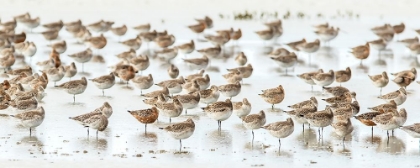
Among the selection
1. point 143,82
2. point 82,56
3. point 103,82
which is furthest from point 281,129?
point 82,56

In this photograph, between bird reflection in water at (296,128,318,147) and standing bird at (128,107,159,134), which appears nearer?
bird reflection in water at (296,128,318,147)

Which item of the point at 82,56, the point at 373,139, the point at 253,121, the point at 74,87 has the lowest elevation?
the point at 373,139

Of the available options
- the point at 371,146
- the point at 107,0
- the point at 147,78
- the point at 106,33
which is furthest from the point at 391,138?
the point at 107,0

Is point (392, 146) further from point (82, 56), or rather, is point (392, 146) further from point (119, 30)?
point (119, 30)

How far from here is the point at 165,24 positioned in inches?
1492

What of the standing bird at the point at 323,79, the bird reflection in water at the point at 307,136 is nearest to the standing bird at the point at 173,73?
the standing bird at the point at 323,79

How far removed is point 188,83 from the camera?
891 inches

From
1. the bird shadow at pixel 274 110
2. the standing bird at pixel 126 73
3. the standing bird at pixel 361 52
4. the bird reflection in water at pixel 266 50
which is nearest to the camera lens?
the bird shadow at pixel 274 110

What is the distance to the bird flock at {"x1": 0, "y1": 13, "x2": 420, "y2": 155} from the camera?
59.4 feet

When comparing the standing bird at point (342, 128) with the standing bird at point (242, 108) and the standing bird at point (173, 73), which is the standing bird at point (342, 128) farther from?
the standing bird at point (173, 73)

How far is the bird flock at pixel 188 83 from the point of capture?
59.4 feet

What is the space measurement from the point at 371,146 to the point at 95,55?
49.0 ft

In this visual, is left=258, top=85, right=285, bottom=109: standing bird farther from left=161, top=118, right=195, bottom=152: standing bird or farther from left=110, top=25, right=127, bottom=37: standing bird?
left=110, top=25, right=127, bottom=37: standing bird

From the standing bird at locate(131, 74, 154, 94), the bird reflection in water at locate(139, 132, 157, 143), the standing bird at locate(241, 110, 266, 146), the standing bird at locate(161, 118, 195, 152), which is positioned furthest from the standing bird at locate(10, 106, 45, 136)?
the standing bird at locate(131, 74, 154, 94)
